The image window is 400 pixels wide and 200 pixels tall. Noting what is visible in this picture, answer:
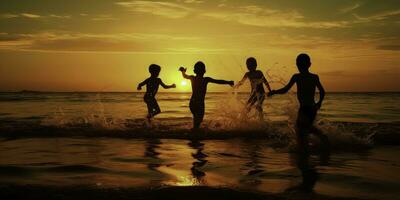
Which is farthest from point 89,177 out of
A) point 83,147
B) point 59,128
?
point 59,128

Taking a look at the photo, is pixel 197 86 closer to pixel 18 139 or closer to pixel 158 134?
pixel 158 134

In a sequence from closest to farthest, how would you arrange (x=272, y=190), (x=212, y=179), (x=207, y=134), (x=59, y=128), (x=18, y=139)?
(x=272, y=190) < (x=212, y=179) < (x=18, y=139) < (x=207, y=134) < (x=59, y=128)

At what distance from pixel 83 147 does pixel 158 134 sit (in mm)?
3179

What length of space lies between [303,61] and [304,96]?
0.69 meters

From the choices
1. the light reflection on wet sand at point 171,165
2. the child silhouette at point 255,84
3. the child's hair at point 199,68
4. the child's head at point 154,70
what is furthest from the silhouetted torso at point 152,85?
the light reflection on wet sand at point 171,165

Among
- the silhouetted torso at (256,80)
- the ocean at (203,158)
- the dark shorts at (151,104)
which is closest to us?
the ocean at (203,158)

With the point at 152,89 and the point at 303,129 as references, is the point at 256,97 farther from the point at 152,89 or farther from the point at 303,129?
the point at 303,129

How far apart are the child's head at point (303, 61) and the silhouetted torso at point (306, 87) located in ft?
0.52

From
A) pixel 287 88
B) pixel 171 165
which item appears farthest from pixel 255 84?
pixel 171 165

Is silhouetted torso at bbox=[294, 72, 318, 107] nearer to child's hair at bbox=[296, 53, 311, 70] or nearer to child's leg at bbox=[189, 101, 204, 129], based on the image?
child's hair at bbox=[296, 53, 311, 70]

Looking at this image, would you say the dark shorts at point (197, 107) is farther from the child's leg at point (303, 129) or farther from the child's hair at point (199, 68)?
the child's leg at point (303, 129)

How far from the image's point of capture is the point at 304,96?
26.2 feet

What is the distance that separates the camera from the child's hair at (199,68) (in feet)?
38.6

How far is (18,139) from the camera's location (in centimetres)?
1048
